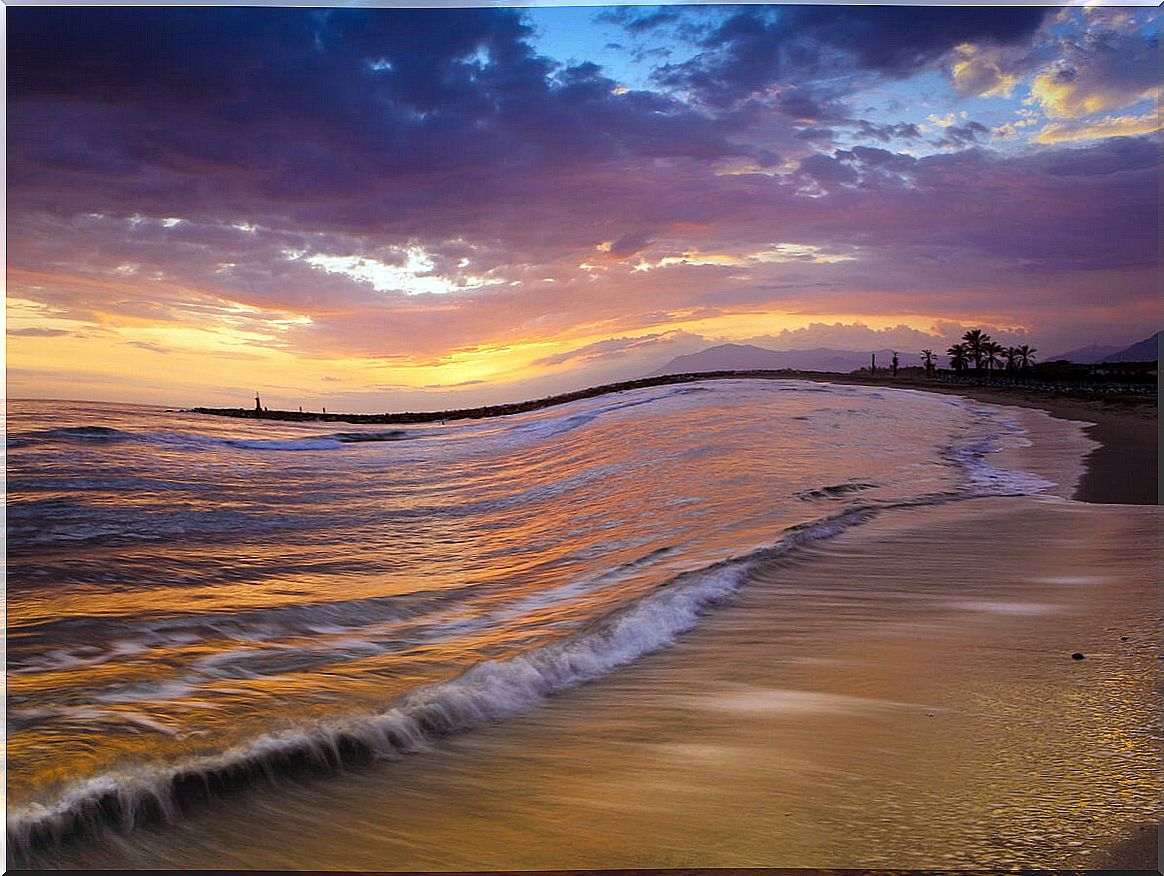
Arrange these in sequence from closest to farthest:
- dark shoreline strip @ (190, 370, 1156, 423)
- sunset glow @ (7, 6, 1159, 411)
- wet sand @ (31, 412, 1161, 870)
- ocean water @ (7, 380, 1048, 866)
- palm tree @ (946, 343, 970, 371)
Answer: wet sand @ (31, 412, 1161, 870) → ocean water @ (7, 380, 1048, 866) → sunset glow @ (7, 6, 1159, 411) → dark shoreline strip @ (190, 370, 1156, 423) → palm tree @ (946, 343, 970, 371)

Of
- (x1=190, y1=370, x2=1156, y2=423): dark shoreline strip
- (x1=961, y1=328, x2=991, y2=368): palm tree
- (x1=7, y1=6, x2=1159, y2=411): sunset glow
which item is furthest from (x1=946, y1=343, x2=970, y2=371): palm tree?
(x1=7, y1=6, x2=1159, y2=411): sunset glow

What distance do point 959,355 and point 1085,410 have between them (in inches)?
1476

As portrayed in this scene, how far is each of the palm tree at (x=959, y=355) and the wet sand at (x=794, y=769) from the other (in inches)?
2291

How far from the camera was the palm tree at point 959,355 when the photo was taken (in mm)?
55938

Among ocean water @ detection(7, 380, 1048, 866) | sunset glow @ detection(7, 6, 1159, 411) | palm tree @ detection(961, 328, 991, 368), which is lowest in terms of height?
ocean water @ detection(7, 380, 1048, 866)

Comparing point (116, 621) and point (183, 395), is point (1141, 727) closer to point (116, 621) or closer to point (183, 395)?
point (116, 621)

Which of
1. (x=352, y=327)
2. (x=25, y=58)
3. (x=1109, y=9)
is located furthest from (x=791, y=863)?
(x=352, y=327)

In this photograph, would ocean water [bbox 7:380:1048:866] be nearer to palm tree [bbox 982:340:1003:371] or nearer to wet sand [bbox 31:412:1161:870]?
wet sand [bbox 31:412:1161:870]

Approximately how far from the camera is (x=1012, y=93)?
18.1 feet

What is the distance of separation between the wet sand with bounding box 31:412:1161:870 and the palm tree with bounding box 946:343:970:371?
191 ft

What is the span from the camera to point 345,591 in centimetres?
423

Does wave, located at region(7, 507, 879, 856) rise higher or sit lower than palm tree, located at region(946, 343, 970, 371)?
lower

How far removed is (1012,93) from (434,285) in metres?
6.81

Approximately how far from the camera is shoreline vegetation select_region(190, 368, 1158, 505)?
23.9 ft
